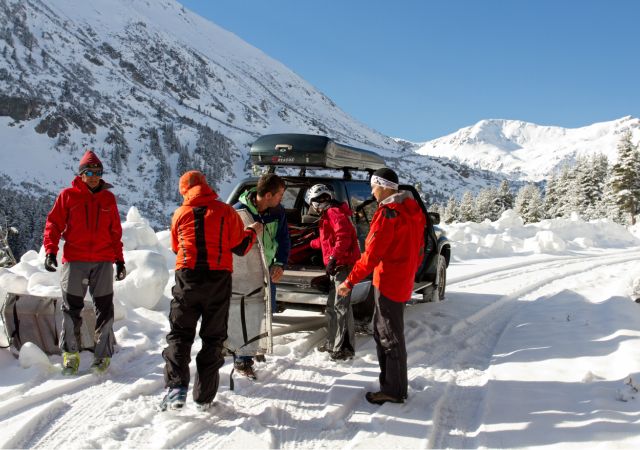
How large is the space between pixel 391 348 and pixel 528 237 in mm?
16939

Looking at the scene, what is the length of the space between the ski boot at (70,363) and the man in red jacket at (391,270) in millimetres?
2418

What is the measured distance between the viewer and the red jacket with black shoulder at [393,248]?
383 centimetres

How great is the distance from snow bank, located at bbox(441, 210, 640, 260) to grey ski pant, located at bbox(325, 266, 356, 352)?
9.92m

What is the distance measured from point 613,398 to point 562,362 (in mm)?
934

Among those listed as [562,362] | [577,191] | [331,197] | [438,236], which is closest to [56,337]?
[331,197]

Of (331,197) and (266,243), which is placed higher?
(331,197)

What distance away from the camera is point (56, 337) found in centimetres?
463

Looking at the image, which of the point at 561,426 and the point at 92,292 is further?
the point at 92,292

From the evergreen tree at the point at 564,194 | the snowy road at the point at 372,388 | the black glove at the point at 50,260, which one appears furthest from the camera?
the evergreen tree at the point at 564,194

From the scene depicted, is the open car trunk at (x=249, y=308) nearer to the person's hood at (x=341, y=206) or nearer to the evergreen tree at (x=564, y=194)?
the person's hood at (x=341, y=206)

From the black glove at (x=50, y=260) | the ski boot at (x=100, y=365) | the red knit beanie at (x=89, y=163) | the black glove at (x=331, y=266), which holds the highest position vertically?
the red knit beanie at (x=89, y=163)

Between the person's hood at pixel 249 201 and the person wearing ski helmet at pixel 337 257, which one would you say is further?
the person wearing ski helmet at pixel 337 257

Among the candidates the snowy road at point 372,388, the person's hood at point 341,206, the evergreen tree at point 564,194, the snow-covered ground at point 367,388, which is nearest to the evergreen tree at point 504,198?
the evergreen tree at point 564,194

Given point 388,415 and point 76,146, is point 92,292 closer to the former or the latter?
point 388,415
